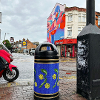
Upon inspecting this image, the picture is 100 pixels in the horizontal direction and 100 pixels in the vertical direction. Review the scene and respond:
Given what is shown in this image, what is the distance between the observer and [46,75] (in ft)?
9.98

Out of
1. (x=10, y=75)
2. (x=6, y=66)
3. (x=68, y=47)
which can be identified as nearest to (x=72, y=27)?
(x=68, y=47)

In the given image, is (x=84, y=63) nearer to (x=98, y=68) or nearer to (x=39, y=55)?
(x=98, y=68)

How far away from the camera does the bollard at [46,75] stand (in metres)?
3.04

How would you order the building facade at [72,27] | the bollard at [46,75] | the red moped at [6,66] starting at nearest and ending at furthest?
the bollard at [46,75]
the red moped at [6,66]
the building facade at [72,27]

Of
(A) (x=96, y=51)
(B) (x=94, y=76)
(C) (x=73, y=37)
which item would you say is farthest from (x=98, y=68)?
(C) (x=73, y=37)

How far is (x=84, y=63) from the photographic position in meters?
3.26

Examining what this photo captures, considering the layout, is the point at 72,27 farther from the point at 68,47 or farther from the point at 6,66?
the point at 6,66

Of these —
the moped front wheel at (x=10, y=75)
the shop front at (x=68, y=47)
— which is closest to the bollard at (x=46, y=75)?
the moped front wheel at (x=10, y=75)

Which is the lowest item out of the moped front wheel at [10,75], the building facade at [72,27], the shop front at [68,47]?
the moped front wheel at [10,75]

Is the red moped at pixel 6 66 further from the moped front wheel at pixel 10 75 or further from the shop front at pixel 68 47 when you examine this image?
the shop front at pixel 68 47

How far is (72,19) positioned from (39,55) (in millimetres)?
27086

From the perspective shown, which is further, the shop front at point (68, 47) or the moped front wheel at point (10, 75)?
the shop front at point (68, 47)

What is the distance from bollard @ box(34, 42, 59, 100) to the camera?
3.04m

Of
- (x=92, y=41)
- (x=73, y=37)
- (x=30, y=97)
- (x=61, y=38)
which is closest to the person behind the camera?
(x=92, y=41)
